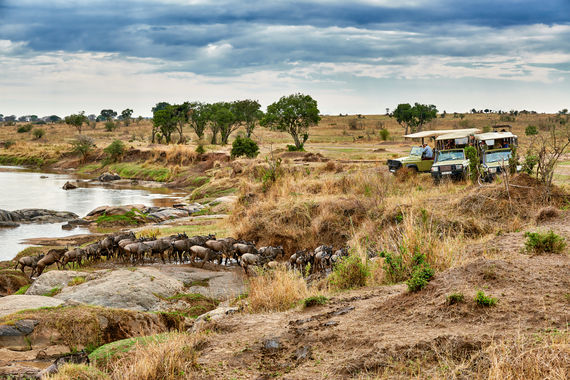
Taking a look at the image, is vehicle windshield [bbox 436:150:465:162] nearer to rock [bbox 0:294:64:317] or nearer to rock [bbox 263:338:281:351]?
rock [bbox 0:294:64:317]

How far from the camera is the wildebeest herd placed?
54.5ft

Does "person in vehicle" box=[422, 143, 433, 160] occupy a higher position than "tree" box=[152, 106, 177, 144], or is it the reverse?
"tree" box=[152, 106, 177, 144]

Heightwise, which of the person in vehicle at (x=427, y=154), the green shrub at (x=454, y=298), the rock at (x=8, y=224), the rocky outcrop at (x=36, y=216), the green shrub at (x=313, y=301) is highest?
the person in vehicle at (x=427, y=154)

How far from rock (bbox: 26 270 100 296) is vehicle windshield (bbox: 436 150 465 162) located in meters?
15.6

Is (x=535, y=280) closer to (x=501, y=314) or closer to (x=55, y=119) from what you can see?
(x=501, y=314)

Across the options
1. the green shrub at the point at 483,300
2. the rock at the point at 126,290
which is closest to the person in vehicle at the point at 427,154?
the rock at the point at 126,290

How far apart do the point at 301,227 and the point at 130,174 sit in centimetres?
4263

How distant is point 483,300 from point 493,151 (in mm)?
17714

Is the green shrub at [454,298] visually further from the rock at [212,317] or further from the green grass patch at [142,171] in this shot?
the green grass patch at [142,171]

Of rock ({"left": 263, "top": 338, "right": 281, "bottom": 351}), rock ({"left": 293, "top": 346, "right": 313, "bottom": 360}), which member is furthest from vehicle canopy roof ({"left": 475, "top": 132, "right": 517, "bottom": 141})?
rock ({"left": 293, "top": 346, "right": 313, "bottom": 360})

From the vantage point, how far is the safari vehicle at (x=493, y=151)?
827 inches

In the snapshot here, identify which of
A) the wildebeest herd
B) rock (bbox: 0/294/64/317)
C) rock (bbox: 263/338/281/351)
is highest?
rock (bbox: 263/338/281/351)

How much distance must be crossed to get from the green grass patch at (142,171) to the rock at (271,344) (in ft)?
157

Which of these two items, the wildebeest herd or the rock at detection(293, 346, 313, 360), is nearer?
the rock at detection(293, 346, 313, 360)
